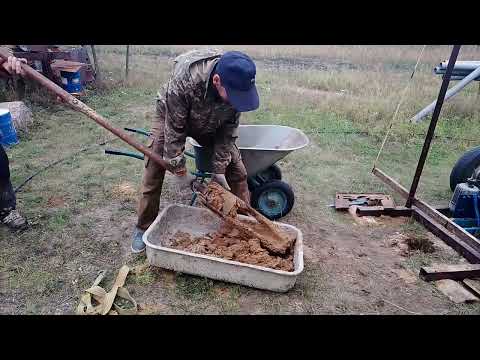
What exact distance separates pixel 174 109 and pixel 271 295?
1591mm

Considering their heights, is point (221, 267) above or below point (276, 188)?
below

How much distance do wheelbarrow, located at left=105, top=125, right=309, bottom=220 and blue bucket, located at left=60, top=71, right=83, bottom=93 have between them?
4.26 meters

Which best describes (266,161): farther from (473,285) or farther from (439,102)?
(473,285)

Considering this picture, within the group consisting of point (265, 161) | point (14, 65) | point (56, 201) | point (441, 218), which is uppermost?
point (14, 65)

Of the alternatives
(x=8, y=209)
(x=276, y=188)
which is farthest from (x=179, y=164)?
(x=8, y=209)

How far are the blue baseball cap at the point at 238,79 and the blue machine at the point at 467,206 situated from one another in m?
2.60

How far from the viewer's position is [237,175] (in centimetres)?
326

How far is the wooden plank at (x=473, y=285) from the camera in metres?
2.91

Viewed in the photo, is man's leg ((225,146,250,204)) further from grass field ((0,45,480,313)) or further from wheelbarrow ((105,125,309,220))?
grass field ((0,45,480,313))

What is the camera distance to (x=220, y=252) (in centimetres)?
288

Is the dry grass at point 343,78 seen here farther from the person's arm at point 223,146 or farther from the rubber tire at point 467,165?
the person's arm at point 223,146

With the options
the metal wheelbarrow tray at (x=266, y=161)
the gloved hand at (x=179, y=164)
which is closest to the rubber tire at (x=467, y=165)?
the metal wheelbarrow tray at (x=266, y=161)

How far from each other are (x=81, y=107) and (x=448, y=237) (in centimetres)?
350

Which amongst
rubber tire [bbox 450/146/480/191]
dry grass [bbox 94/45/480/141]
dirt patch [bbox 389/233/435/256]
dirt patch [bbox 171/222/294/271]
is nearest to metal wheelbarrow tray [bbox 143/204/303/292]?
dirt patch [bbox 171/222/294/271]
